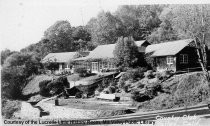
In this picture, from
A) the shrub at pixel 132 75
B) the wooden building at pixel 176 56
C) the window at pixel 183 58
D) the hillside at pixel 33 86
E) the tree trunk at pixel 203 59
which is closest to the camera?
the hillside at pixel 33 86

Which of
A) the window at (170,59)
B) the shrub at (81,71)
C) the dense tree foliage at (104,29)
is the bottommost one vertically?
the shrub at (81,71)

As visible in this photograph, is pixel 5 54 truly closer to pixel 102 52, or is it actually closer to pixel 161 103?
pixel 102 52

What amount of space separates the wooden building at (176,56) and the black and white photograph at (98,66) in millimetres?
26

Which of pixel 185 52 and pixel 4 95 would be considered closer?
pixel 4 95

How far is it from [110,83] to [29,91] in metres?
1.88

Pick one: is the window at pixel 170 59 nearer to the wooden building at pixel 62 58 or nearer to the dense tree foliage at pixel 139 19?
the dense tree foliage at pixel 139 19

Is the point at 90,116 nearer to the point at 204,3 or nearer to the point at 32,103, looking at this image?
the point at 32,103

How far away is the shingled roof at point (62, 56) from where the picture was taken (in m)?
8.05

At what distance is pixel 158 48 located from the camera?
841 cm

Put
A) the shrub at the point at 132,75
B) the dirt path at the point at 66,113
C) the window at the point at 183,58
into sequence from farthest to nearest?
the window at the point at 183,58, the shrub at the point at 132,75, the dirt path at the point at 66,113

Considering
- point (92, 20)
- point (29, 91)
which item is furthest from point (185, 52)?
point (29, 91)

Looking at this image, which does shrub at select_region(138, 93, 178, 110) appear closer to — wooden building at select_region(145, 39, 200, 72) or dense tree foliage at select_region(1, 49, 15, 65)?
wooden building at select_region(145, 39, 200, 72)

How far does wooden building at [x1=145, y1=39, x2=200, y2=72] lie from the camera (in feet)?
27.8

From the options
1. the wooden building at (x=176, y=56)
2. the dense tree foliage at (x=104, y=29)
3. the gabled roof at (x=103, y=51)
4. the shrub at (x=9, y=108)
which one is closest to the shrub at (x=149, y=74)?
the wooden building at (x=176, y=56)
